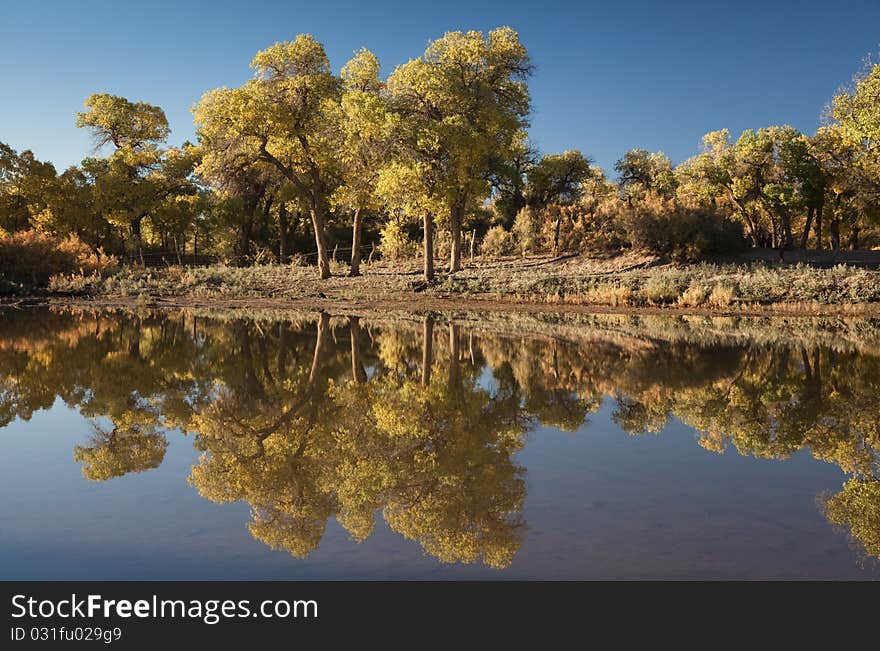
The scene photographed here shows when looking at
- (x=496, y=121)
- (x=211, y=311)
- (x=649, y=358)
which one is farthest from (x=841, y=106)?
(x=211, y=311)

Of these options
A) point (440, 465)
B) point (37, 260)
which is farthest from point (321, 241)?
point (440, 465)

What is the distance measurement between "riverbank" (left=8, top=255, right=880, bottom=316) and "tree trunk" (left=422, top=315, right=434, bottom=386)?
6.84 meters

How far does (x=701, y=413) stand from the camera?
1239 cm

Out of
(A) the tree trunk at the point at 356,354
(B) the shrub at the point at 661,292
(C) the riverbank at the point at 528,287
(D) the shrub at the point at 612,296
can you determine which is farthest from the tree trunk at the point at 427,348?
(B) the shrub at the point at 661,292

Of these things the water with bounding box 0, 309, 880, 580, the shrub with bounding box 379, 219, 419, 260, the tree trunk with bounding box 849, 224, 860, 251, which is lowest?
the water with bounding box 0, 309, 880, 580

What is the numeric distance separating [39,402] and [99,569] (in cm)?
839

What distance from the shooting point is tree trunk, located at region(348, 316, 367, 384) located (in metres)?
15.7

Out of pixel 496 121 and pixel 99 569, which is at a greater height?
pixel 496 121

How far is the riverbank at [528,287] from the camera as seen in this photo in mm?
32344

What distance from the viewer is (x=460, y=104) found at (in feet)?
124

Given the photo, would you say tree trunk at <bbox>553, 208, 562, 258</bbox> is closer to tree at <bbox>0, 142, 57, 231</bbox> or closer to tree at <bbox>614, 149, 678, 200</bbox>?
tree at <bbox>614, 149, 678, 200</bbox>

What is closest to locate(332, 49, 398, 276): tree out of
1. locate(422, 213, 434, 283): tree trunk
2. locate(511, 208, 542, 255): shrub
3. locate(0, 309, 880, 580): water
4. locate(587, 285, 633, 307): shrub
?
locate(422, 213, 434, 283): tree trunk

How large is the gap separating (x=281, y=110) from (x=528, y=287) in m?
16.2
